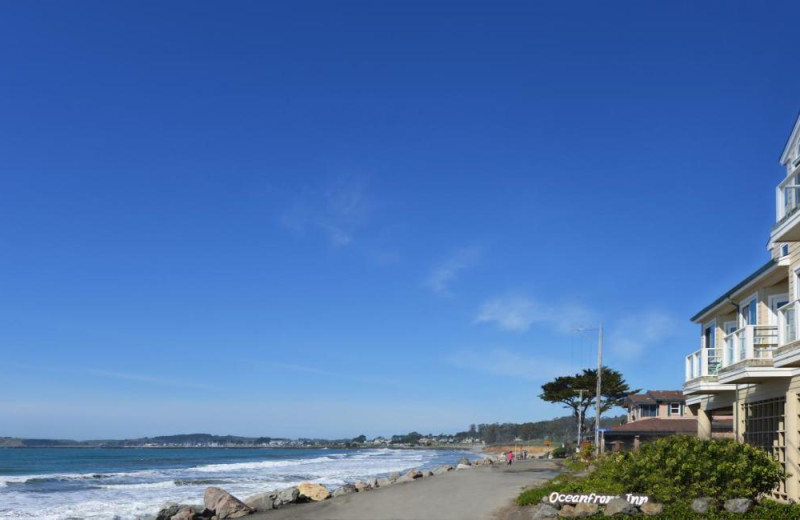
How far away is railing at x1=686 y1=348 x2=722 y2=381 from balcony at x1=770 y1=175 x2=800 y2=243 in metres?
7.39

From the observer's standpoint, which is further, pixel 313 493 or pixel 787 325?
pixel 313 493

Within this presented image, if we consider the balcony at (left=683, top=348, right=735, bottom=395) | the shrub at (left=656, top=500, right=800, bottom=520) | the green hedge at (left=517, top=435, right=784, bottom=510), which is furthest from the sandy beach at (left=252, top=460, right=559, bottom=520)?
the balcony at (left=683, top=348, right=735, bottom=395)

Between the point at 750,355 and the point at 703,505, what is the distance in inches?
165

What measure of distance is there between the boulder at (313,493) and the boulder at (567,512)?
892 centimetres

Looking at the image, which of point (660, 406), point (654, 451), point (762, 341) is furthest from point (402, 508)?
point (660, 406)

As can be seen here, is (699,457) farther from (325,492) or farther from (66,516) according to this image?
(66,516)

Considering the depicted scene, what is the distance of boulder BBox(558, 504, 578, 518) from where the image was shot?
16344 millimetres

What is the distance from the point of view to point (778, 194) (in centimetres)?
1733

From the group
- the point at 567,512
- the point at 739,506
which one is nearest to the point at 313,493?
the point at 567,512

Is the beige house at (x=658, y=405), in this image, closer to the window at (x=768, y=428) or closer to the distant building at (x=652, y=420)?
the distant building at (x=652, y=420)

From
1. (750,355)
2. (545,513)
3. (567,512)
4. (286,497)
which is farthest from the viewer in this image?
(286,497)

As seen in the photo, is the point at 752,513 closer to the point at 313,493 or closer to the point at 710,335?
the point at 710,335

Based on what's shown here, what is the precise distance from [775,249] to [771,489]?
7428 mm

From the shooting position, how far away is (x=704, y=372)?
23922 millimetres
